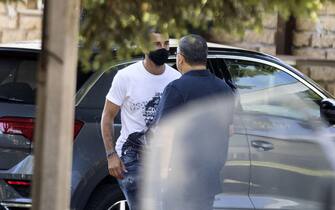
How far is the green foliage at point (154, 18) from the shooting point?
3.36 m

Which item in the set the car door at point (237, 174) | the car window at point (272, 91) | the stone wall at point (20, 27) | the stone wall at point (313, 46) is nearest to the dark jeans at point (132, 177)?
the car door at point (237, 174)

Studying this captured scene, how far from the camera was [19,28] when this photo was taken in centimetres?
1296

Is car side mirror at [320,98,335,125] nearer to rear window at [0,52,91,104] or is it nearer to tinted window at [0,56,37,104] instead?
rear window at [0,52,91,104]

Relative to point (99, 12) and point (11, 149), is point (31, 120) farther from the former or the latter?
point (99, 12)

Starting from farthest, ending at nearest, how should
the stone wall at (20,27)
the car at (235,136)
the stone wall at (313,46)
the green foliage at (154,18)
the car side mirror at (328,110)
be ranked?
the stone wall at (313,46) < the stone wall at (20,27) < the car side mirror at (328,110) < the car at (235,136) < the green foliage at (154,18)

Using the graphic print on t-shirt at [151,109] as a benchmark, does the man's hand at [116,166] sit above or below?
below

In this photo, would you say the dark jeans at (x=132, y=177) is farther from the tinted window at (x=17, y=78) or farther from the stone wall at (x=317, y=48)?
the stone wall at (x=317, y=48)

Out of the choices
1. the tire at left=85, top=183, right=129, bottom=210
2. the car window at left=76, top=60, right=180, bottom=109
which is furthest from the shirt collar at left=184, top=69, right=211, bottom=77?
the tire at left=85, top=183, right=129, bottom=210

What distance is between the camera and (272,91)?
6.60 meters

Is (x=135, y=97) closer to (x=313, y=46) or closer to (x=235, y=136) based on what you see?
(x=235, y=136)

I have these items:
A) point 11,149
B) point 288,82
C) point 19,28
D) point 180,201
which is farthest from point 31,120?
point 19,28

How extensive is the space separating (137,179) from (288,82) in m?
1.72

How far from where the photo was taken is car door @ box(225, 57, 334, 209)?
6.29 meters

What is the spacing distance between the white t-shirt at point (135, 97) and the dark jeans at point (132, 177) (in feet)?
0.29
